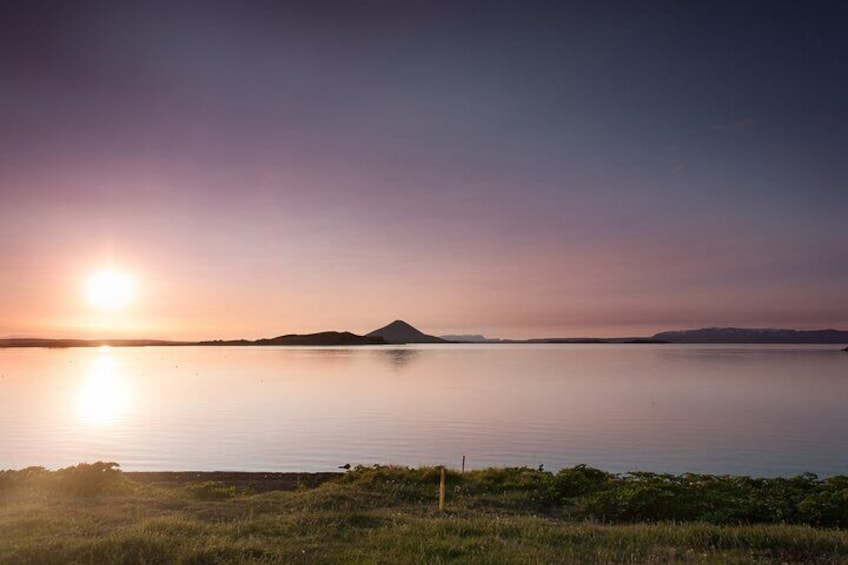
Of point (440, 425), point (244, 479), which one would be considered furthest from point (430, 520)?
point (440, 425)

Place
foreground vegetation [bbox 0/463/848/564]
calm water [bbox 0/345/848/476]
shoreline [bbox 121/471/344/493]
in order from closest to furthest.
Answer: foreground vegetation [bbox 0/463/848/564], shoreline [bbox 121/471/344/493], calm water [bbox 0/345/848/476]

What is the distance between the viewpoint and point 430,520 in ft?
61.8

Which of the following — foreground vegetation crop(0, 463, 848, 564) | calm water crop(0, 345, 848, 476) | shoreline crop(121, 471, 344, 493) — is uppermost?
foreground vegetation crop(0, 463, 848, 564)

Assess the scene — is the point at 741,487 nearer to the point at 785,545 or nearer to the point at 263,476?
the point at 785,545

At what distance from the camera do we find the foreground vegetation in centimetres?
1455

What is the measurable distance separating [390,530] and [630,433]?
42.3 m

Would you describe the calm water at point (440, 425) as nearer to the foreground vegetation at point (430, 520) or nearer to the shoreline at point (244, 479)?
the shoreline at point (244, 479)

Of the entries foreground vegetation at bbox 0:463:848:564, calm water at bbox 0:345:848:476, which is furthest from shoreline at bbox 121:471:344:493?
calm water at bbox 0:345:848:476

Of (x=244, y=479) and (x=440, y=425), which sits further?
(x=440, y=425)

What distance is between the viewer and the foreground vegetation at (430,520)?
573 inches

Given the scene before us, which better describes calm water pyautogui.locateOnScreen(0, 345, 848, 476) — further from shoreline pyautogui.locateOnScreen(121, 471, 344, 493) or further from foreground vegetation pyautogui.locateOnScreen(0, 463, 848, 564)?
foreground vegetation pyautogui.locateOnScreen(0, 463, 848, 564)

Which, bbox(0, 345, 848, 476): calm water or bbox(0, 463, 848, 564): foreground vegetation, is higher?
bbox(0, 463, 848, 564): foreground vegetation

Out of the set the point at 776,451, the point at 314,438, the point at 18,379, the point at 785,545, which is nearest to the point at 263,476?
the point at 314,438

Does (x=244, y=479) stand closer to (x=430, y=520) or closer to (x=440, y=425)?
(x=430, y=520)
